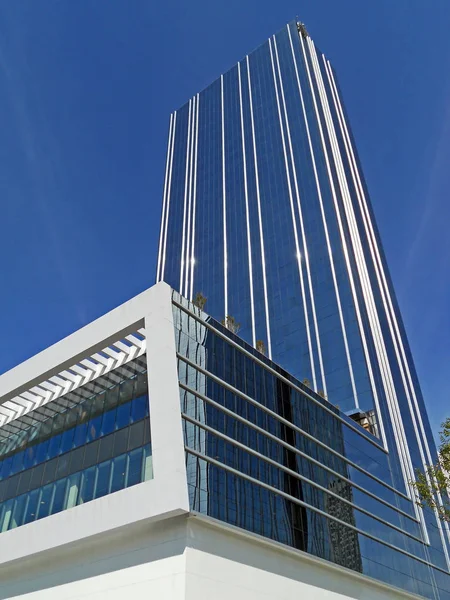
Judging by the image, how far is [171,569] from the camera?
68.3ft

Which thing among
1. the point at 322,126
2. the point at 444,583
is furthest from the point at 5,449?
the point at 322,126

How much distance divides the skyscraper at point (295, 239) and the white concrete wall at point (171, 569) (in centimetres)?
2032

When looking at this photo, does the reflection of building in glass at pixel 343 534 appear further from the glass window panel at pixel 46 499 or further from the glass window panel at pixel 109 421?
the glass window panel at pixel 46 499

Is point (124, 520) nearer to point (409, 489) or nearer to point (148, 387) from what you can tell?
point (148, 387)

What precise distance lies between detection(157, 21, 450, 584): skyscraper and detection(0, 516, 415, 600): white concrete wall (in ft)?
66.7

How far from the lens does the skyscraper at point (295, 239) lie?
52875 mm

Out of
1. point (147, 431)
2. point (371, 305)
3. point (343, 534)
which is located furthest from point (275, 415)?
point (371, 305)

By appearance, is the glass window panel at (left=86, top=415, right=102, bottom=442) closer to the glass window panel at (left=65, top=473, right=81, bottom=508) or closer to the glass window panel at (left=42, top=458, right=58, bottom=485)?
the glass window panel at (left=65, top=473, right=81, bottom=508)

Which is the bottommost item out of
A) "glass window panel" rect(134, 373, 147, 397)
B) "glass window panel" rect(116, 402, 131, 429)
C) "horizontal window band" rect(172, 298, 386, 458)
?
"glass window panel" rect(116, 402, 131, 429)

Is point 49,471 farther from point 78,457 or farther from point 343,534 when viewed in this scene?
point 343,534

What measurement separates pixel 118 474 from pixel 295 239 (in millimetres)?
49936

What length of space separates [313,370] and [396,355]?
941 centimetres

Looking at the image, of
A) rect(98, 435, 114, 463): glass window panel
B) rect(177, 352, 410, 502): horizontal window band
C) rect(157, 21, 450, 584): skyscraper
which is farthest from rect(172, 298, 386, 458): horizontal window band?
rect(98, 435, 114, 463): glass window panel

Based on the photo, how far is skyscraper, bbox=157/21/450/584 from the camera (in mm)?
52875
